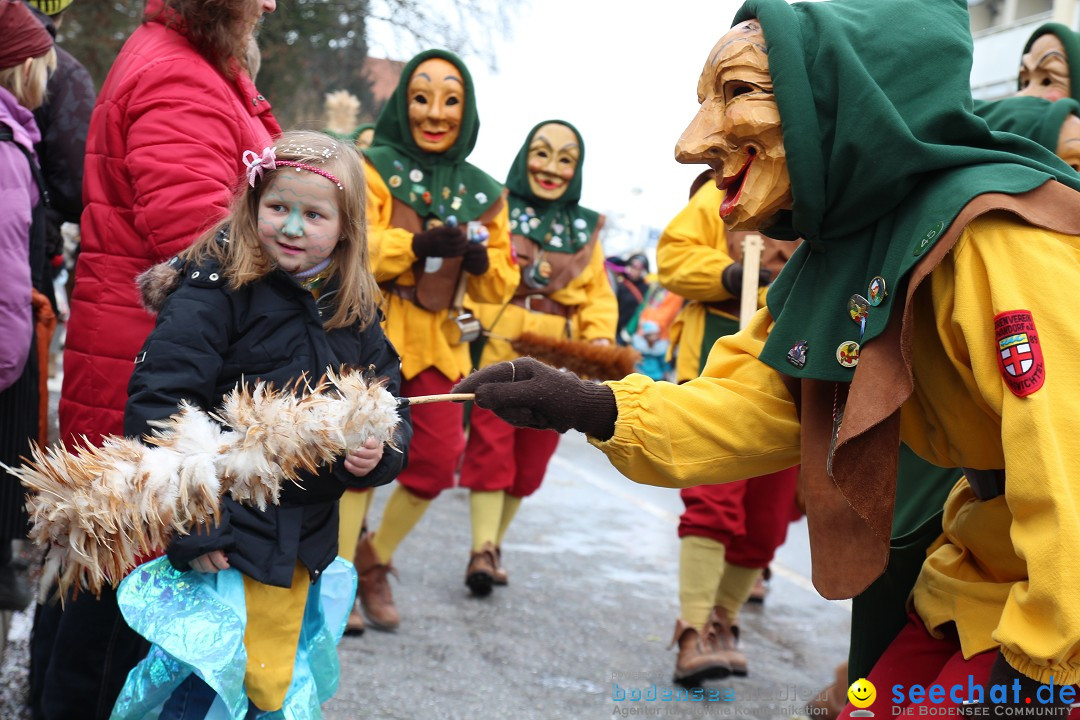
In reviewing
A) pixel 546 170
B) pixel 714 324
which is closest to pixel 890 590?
pixel 714 324

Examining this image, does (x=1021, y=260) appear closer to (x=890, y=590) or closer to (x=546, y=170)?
(x=890, y=590)

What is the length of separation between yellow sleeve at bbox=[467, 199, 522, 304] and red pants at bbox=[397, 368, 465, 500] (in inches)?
19.3

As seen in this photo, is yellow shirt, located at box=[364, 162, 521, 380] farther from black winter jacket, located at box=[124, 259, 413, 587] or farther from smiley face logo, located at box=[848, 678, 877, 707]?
smiley face logo, located at box=[848, 678, 877, 707]

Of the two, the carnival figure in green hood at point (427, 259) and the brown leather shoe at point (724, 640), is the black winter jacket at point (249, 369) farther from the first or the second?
the brown leather shoe at point (724, 640)

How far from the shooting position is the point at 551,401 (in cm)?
241

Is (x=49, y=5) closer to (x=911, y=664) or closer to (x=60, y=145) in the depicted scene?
(x=60, y=145)

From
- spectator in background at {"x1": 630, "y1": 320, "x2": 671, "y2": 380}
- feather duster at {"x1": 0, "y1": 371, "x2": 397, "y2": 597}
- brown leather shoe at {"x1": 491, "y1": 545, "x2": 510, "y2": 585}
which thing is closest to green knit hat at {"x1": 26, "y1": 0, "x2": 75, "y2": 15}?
feather duster at {"x1": 0, "y1": 371, "x2": 397, "y2": 597}

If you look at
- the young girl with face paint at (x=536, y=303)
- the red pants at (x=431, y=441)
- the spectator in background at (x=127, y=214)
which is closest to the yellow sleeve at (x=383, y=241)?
the red pants at (x=431, y=441)

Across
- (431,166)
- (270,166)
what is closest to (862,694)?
(270,166)

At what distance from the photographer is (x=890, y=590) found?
2598 mm

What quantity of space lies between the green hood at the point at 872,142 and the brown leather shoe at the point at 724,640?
2.61 metres

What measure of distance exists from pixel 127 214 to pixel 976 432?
2.25m

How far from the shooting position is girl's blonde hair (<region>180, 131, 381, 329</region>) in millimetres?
2881

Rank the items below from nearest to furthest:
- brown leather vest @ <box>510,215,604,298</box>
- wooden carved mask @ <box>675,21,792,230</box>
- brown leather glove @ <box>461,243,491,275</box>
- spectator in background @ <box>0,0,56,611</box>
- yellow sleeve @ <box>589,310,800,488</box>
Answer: wooden carved mask @ <box>675,21,792,230</box>, yellow sleeve @ <box>589,310,800,488</box>, spectator in background @ <box>0,0,56,611</box>, brown leather glove @ <box>461,243,491,275</box>, brown leather vest @ <box>510,215,604,298</box>
